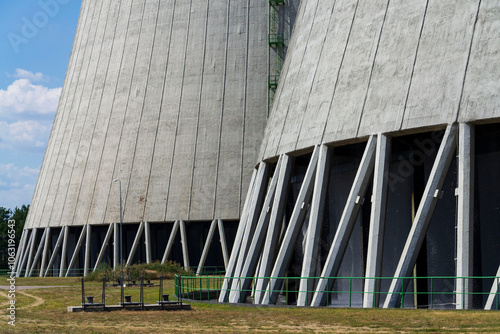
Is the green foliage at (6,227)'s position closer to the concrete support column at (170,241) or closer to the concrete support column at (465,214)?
the concrete support column at (170,241)

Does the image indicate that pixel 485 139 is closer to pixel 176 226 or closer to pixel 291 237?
pixel 291 237

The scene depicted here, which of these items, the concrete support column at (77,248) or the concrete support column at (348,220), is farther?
the concrete support column at (77,248)

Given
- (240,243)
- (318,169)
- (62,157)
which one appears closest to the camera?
(318,169)

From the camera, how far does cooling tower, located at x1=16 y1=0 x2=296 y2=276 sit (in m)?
54.3

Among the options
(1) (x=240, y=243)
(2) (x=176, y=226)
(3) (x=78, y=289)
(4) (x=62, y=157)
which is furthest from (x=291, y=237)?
(4) (x=62, y=157)

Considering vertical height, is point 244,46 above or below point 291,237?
above

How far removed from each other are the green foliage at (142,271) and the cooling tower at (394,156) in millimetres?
17626

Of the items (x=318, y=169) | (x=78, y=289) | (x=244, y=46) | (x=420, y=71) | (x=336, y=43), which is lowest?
(x=78, y=289)

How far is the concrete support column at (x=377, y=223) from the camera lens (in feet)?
82.5

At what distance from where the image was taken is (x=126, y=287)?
4544 cm

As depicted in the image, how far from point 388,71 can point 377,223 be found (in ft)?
18.7

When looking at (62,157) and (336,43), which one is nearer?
(336,43)

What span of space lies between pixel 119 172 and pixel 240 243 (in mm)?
22310

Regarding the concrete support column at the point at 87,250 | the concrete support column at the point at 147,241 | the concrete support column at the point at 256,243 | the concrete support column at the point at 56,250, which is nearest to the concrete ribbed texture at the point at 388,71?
the concrete support column at the point at 256,243
